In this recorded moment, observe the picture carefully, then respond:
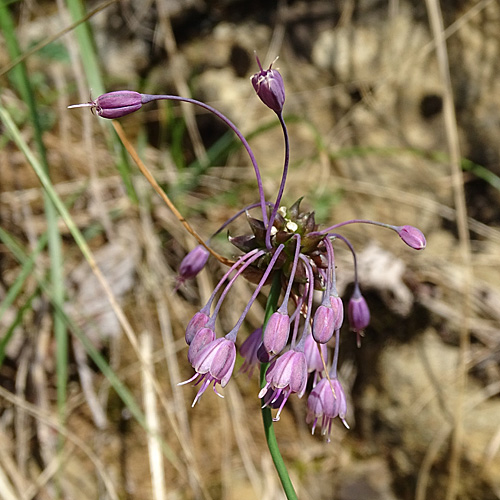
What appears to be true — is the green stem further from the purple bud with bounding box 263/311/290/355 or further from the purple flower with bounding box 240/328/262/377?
the purple flower with bounding box 240/328/262/377

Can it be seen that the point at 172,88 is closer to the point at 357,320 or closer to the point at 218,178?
the point at 218,178

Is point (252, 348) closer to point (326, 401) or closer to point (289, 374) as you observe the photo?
point (326, 401)

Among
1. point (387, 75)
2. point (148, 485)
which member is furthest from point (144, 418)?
point (387, 75)

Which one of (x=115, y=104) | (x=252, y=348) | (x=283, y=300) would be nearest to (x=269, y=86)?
(x=115, y=104)

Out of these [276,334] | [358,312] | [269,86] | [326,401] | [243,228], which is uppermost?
[269,86]

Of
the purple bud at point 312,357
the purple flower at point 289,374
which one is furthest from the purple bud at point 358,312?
the purple flower at point 289,374

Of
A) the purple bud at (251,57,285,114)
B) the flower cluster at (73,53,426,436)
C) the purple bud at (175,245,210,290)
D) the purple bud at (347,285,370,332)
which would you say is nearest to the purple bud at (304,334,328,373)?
the flower cluster at (73,53,426,436)

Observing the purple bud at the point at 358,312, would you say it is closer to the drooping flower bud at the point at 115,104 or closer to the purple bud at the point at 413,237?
the purple bud at the point at 413,237
